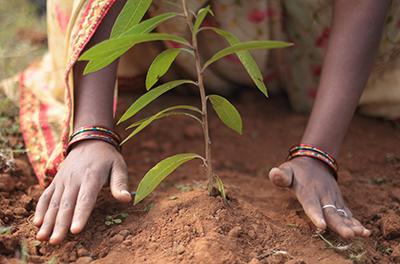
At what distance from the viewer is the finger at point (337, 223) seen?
134cm

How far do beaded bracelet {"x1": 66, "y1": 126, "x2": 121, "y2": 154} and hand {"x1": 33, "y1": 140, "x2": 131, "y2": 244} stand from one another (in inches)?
0.5

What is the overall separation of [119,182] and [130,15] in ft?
1.44

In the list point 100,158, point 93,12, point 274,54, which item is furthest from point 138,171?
point 274,54

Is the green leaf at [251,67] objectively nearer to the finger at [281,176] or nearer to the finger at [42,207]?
the finger at [281,176]

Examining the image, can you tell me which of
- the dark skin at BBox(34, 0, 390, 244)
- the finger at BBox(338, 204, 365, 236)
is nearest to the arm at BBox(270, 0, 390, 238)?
the dark skin at BBox(34, 0, 390, 244)

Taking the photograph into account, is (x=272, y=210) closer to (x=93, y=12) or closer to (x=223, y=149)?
(x=223, y=149)

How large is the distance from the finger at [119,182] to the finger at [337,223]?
456 mm

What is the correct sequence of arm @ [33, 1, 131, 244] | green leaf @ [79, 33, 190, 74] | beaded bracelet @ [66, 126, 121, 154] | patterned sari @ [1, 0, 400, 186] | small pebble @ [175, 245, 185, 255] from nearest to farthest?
green leaf @ [79, 33, 190, 74]
small pebble @ [175, 245, 185, 255]
arm @ [33, 1, 131, 244]
beaded bracelet @ [66, 126, 121, 154]
patterned sari @ [1, 0, 400, 186]

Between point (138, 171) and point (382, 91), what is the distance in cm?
86

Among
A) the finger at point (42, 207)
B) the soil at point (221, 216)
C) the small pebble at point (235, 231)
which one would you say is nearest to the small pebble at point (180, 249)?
the soil at point (221, 216)

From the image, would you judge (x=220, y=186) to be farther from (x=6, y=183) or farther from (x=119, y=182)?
(x=6, y=183)

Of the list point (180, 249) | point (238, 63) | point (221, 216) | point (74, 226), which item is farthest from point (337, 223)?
point (238, 63)

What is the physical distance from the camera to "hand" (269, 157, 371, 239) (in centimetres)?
136

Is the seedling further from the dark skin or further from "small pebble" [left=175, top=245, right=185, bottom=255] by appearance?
"small pebble" [left=175, top=245, right=185, bottom=255]
